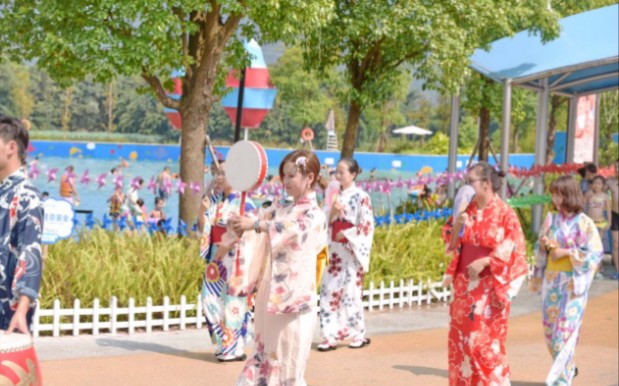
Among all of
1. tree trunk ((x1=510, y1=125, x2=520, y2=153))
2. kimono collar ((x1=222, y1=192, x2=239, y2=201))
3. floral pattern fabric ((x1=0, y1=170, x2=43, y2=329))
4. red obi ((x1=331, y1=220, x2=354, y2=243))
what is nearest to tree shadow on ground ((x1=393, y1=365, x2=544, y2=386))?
red obi ((x1=331, y1=220, x2=354, y2=243))

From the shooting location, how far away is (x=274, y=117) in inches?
2906

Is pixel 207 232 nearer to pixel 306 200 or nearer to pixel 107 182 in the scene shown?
pixel 306 200

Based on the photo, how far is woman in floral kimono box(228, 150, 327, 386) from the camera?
578 cm

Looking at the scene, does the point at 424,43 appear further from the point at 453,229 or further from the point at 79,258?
the point at 453,229

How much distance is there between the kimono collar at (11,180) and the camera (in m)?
4.67

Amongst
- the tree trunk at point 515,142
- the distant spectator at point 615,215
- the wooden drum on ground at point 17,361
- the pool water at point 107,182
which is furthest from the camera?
the tree trunk at point 515,142

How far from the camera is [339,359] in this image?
866 centimetres

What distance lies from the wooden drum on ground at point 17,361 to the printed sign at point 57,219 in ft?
Answer: 15.4

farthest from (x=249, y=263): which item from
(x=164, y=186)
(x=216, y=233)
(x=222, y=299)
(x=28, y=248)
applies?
(x=164, y=186)

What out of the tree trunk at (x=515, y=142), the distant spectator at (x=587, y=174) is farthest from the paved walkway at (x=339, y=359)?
the tree trunk at (x=515, y=142)

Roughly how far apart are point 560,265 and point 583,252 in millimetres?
216

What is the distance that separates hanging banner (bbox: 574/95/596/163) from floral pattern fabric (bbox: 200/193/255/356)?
44.5 feet

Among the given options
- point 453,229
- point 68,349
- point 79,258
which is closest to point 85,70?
point 79,258

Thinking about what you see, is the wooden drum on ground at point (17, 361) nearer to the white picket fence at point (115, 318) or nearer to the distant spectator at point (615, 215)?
the white picket fence at point (115, 318)
